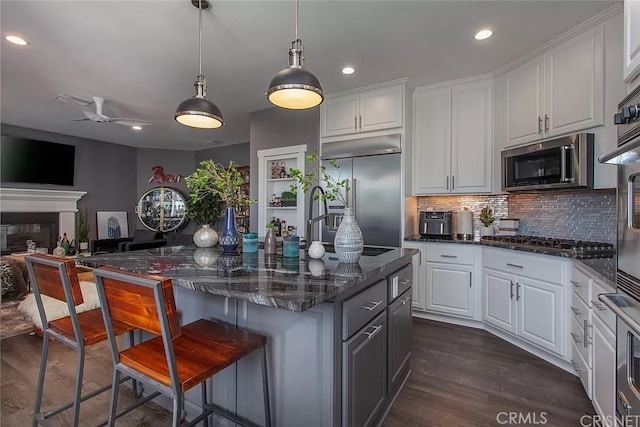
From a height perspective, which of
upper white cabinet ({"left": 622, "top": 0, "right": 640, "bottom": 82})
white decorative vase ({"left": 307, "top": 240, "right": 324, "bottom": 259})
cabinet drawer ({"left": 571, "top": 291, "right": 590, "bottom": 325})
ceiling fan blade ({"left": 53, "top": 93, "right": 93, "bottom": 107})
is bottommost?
cabinet drawer ({"left": 571, "top": 291, "right": 590, "bottom": 325})

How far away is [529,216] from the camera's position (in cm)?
325

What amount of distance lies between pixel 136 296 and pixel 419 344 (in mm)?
2454

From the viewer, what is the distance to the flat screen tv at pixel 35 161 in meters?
5.23

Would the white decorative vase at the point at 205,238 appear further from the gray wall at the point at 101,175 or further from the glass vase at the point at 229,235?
the gray wall at the point at 101,175

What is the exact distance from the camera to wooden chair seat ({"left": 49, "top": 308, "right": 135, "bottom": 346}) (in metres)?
1.51

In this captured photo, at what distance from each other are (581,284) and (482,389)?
0.93 m

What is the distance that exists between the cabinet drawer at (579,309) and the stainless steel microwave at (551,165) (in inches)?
34.7

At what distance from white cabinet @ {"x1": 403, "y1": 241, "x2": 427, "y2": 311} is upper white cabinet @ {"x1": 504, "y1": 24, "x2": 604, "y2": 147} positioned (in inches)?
52.3

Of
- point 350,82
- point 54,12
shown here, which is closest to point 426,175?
point 350,82

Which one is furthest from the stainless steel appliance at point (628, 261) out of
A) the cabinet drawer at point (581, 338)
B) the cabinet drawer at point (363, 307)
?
the cabinet drawer at point (363, 307)

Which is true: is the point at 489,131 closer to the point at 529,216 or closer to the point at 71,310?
the point at 529,216

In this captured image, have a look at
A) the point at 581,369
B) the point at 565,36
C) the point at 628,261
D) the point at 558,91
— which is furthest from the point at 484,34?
the point at 581,369

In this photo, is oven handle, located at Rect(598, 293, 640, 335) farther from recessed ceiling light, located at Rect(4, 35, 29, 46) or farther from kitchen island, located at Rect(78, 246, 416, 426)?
recessed ceiling light, located at Rect(4, 35, 29, 46)

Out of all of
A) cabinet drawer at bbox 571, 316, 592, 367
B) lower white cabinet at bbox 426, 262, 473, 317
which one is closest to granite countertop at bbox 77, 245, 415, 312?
cabinet drawer at bbox 571, 316, 592, 367
